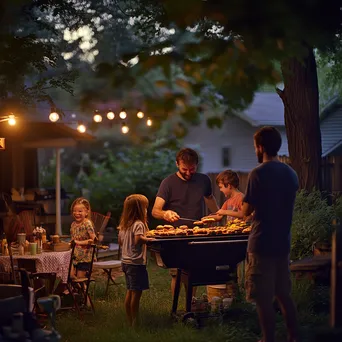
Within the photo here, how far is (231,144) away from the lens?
37438mm

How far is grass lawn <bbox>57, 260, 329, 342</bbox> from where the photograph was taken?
809 cm

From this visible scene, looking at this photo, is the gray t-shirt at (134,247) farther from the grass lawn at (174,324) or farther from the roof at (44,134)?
the roof at (44,134)

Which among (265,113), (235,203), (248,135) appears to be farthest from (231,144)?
(235,203)

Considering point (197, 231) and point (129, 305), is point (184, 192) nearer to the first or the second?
point (197, 231)

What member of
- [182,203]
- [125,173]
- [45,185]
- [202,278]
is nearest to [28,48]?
[182,203]

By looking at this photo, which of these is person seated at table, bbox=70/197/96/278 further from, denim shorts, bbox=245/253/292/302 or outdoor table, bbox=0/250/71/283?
denim shorts, bbox=245/253/292/302

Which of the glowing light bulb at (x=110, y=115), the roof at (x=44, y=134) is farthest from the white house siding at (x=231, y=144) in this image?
the glowing light bulb at (x=110, y=115)

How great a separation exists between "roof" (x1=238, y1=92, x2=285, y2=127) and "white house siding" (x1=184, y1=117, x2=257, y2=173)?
3.58ft

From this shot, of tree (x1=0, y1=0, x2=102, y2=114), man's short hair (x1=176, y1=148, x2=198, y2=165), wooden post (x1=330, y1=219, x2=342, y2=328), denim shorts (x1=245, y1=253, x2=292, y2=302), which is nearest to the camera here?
wooden post (x1=330, y1=219, x2=342, y2=328)

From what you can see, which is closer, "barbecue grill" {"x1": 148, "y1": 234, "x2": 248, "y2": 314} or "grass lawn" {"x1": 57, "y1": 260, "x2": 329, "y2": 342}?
"grass lawn" {"x1": 57, "y1": 260, "x2": 329, "y2": 342}

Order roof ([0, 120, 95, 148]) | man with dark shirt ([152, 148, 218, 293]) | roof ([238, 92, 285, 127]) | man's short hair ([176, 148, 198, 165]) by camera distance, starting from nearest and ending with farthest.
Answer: man's short hair ([176, 148, 198, 165]), man with dark shirt ([152, 148, 218, 293]), roof ([0, 120, 95, 148]), roof ([238, 92, 285, 127])

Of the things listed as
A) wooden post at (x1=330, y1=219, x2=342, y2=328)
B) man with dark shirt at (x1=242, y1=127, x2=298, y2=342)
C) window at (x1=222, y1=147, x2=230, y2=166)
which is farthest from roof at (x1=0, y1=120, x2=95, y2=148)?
window at (x1=222, y1=147, x2=230, y2=166)

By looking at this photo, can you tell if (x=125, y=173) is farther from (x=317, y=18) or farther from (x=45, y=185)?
(x=317, y=18)

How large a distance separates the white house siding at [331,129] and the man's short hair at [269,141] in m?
23.6
